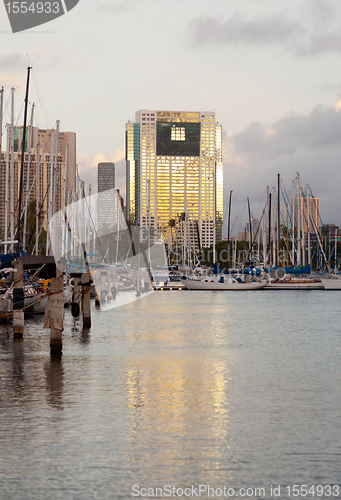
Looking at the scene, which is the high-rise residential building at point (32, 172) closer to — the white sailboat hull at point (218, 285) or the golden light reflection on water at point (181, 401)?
the golden light reflection on water at point (181, 401)

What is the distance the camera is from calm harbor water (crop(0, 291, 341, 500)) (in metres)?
13.1

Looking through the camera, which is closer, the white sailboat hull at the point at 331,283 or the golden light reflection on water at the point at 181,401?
the golden light reflection on water at the point at 181,401

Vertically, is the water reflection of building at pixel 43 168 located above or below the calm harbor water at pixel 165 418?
above

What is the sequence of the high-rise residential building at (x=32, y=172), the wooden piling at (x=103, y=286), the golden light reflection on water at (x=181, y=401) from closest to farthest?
the golden light reflection on water at (x=181, y=401) → the high-rise residential building at (x=32, y=172) → the wooden piling at (x=103, y=286)

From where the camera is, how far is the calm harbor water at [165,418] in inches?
517

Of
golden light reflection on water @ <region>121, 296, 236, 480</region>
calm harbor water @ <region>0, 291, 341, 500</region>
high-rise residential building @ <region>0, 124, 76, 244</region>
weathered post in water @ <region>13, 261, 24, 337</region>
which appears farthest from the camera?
high-rise residential building @ <region>0, 124, 76, 244</region>

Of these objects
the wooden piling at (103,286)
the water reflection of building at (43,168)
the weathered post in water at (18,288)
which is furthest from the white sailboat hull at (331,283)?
the weathered post in water at (18,288)

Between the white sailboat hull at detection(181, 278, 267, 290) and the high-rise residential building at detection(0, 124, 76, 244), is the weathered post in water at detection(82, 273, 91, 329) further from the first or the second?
the white sailboat hull at detection(181, 278, 267, 290)

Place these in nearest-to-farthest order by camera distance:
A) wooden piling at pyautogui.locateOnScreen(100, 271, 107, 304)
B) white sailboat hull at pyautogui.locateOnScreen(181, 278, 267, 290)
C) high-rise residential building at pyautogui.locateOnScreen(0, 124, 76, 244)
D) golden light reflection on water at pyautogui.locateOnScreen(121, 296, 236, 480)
→ 1. golden light reflection on water at pyautogui.locateOnScreen(121, 296, 236, 480)
2. high-rise residential building at pyautogui.locateOnScreen(0, 124, 76, 244)
3. wooden piling at pyautogui.locateOnScreen(100, 271, 107, 304)
4. white sailboat hull at pyautogui.locateOnScreen(181, 278, 267, 290)

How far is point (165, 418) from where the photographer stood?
18.4 metres

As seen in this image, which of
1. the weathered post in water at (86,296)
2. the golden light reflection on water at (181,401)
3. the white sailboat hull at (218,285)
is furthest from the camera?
the white sailboat hull at (218,285)

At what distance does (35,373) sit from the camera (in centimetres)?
2531

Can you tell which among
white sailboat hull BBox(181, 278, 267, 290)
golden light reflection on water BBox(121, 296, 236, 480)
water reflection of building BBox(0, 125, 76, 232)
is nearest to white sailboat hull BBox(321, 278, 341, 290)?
white sailboat hull BBox(181, 278, 267, 290)

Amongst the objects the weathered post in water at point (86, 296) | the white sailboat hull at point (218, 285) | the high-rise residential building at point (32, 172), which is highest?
the high-rise residential building at point (32, 172)
